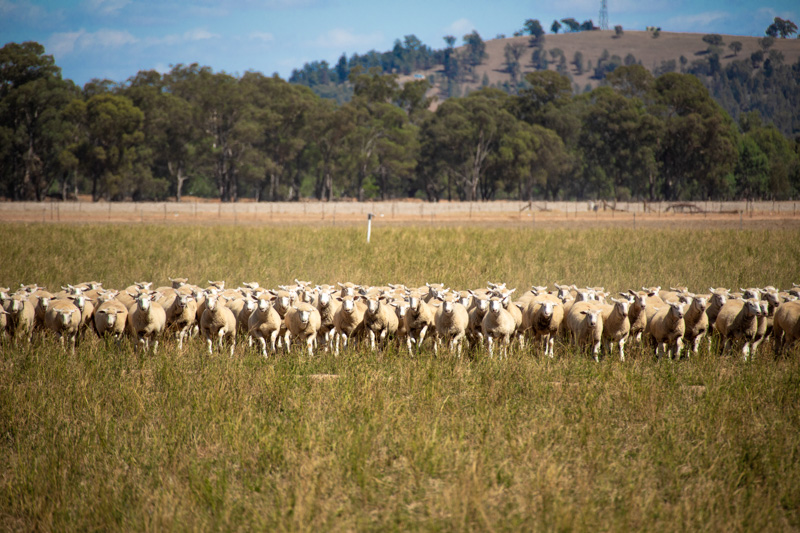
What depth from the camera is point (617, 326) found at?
12469 mm

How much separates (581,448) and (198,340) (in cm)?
749

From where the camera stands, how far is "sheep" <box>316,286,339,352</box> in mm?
12934

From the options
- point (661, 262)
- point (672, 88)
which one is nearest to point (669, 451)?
point (661, 262)

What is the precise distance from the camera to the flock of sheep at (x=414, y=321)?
12258 millimetres

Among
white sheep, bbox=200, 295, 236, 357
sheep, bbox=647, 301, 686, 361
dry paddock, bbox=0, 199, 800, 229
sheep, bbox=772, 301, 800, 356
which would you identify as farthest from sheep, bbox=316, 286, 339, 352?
dry paddock, bbox=0, 199, 800, 229

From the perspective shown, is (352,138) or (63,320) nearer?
(63,320)

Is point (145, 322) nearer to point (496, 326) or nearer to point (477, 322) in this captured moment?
point (477, 322)

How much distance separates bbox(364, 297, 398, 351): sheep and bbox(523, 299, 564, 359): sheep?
261 centimetres

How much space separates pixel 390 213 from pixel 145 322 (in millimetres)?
49647

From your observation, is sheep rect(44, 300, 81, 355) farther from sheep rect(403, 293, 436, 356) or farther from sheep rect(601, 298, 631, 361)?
sheep rect(601, 298, 631, 361)

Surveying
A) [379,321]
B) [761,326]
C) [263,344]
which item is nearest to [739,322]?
[761,326]

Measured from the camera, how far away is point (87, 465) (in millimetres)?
7785

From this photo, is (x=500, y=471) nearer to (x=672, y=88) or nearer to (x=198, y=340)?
(x=198, y=340)

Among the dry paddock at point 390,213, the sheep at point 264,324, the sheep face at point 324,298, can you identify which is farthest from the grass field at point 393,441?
the dry paddock at point 390,213
